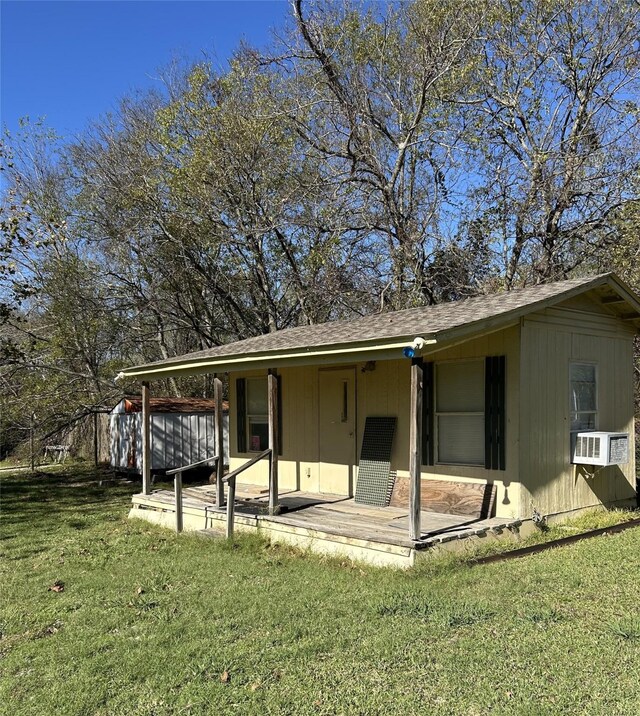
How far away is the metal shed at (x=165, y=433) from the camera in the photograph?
50.9 ft

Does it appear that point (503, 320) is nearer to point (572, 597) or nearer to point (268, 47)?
point (572, 597)

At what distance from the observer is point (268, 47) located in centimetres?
1580

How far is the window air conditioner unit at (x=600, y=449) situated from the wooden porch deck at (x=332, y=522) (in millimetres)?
1600

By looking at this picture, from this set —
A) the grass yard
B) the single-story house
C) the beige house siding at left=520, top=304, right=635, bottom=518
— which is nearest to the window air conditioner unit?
the single-story house

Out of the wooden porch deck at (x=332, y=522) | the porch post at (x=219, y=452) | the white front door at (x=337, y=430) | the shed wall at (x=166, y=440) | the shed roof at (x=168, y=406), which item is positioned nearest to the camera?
the wooden porch deck at (x=332, y=522)

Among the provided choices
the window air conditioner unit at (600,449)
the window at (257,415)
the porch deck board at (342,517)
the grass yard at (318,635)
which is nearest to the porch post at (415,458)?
the porch deck board at (342,517)

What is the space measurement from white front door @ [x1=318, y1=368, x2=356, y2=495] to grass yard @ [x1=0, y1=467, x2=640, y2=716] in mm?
2384

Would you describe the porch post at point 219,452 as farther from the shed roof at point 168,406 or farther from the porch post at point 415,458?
the shed roof at point 168,406

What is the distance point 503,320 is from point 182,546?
4876 millimetres

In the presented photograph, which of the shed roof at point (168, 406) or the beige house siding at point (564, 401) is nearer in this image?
the beige house siding at point (564, 401)

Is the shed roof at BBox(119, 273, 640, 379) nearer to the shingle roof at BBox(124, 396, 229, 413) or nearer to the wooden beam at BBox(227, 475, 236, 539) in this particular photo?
the wooden beam at BBox(227, 475, 236, 539)

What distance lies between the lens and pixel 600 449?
8.08 metres

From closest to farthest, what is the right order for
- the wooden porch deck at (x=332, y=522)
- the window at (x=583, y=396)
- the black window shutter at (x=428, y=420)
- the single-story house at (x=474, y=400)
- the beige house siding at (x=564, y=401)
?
the wooden porch deck at (x=332, y=522) → the single-story house at (x=474, y=400) → the beige house siding at (x=564, y=401) → the black window shutter at (x=428, y=420) → the window at (x=583, y=396)

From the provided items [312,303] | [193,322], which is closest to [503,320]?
[312,303]
